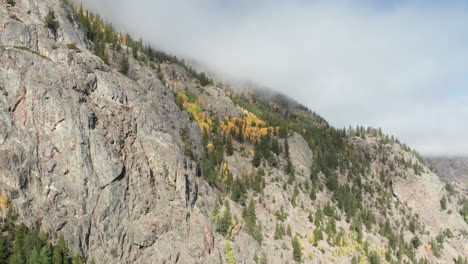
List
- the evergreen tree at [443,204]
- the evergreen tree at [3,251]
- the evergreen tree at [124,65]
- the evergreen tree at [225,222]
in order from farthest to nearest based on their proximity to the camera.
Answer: the evergreen tree at [443,204], the evergreen tree at [124,65], the evergreen tree at [225,222], the evergreen tree at [3,251]

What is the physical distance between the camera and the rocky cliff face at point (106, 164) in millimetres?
60875

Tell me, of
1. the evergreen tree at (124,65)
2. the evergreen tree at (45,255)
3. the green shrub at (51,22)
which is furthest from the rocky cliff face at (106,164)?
the evergreen tree at (45,255)

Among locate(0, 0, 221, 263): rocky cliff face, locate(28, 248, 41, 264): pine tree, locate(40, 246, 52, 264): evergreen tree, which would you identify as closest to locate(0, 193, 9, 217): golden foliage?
locate(0, 0, 221, 263): rocky cliff face

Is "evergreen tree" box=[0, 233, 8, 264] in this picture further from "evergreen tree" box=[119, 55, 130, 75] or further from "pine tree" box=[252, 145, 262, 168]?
"pine tree" box=[252, 145, 262, 168]

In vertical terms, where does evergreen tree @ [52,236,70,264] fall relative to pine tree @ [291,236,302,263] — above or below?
below

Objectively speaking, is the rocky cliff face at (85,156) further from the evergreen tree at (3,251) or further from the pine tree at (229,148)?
the pine tree at (229,148)

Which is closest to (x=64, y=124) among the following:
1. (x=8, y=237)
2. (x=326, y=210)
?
(x=8, y=237)

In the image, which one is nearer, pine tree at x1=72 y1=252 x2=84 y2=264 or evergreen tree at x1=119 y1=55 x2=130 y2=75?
pine tree at x1=72 y1=252 x2=84 y2=264

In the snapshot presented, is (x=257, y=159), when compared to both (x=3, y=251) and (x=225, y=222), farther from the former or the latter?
(x=3, y=251)

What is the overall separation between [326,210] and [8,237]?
363 feet

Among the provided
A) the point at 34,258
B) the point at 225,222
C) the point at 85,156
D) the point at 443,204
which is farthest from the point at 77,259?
the point at 443,204

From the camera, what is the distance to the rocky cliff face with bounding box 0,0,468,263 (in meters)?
60.9

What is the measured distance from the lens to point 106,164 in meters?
69.8

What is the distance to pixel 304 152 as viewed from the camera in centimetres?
15675
